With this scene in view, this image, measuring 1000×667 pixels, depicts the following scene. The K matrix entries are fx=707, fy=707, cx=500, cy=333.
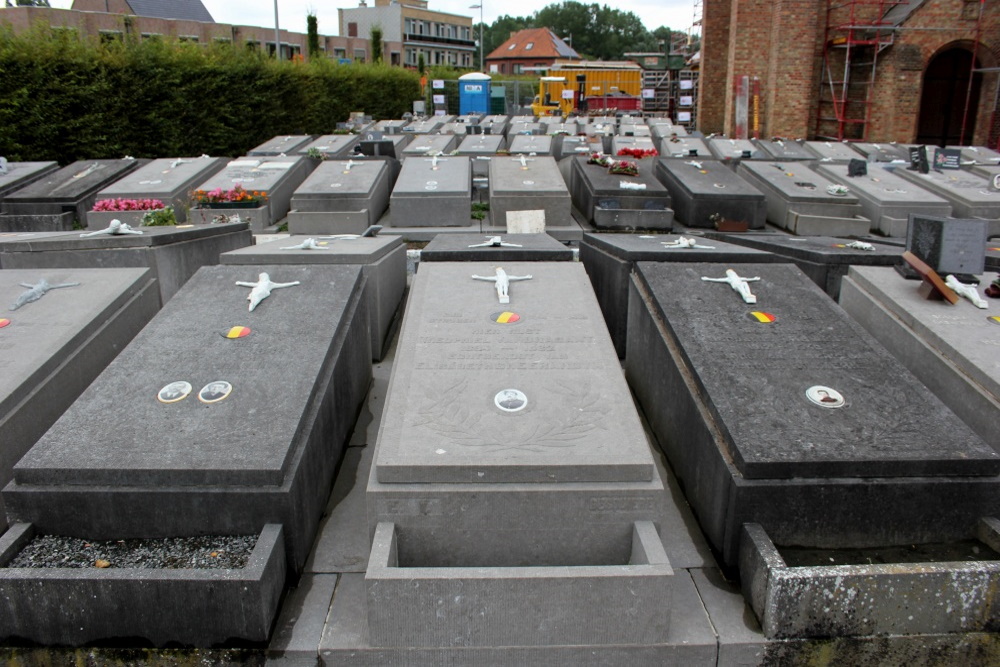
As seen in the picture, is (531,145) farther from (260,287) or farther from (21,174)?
(260,287)

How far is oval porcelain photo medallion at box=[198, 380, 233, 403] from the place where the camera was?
3477 millimetres

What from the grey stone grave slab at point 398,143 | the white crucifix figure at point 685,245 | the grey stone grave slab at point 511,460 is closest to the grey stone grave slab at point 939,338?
the white crucifix figure at point 685,245

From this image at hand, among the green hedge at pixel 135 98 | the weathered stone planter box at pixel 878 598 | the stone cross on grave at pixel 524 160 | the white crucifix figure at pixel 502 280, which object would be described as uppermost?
the green hedge at pixel 135 98

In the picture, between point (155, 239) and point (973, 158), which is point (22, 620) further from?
point (973, 158)

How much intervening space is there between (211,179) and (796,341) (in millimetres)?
10031

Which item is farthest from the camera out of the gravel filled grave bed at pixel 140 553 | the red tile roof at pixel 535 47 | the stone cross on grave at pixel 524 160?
the red tile roof at pixel 535 47

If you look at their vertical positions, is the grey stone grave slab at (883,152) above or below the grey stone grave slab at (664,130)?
below

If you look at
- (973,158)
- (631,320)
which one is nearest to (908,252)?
(631,320)

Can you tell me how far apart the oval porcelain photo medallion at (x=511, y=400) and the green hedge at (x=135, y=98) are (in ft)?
47.1

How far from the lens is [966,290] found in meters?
4.59

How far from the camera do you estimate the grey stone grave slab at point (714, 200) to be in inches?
408

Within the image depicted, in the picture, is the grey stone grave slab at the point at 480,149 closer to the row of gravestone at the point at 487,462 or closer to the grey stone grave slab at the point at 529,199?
the grey stone grave slab at the point at 529,199

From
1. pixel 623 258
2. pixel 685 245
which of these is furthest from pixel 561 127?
pixel 623 258

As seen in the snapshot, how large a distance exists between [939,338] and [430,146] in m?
12.0
